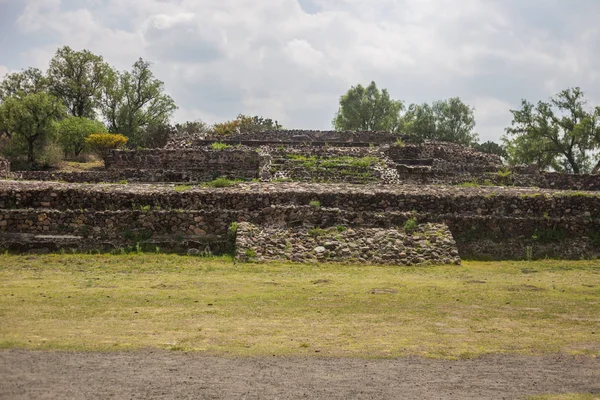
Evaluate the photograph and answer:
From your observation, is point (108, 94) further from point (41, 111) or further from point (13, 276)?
point (13, 276)

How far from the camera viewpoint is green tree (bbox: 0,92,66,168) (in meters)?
39.3

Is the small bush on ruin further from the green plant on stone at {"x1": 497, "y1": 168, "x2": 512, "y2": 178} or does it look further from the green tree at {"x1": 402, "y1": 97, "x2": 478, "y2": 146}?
the green tree at {"x1": 402, "y1": 97, "x2": 478, "y2": 146}

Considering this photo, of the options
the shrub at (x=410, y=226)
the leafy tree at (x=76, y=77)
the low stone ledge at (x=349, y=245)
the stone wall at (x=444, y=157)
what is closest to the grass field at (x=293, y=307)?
the low stone ledge at (x=349, y=245)

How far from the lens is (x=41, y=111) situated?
4003cm

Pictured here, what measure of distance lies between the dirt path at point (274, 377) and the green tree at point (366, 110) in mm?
66758

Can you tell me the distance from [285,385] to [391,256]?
1060 cm

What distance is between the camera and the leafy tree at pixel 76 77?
57.1m

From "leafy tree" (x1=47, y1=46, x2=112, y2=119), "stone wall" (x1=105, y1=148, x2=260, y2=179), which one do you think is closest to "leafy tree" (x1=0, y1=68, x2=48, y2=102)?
"leafy tree" (x1=47, y1=46, x2=112, y2=119)

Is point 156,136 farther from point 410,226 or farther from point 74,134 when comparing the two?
point 410,226

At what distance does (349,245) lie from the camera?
17781mm

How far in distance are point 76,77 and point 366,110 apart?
112 feet

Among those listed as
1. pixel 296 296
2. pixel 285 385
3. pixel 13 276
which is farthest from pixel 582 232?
pixel 13 276

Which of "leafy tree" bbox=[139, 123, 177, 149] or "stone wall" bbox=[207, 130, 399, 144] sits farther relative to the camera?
"leafy tree" bbox=[139, 123, 177, 149]

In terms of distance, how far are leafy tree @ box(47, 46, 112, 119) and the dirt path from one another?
5420 cm
